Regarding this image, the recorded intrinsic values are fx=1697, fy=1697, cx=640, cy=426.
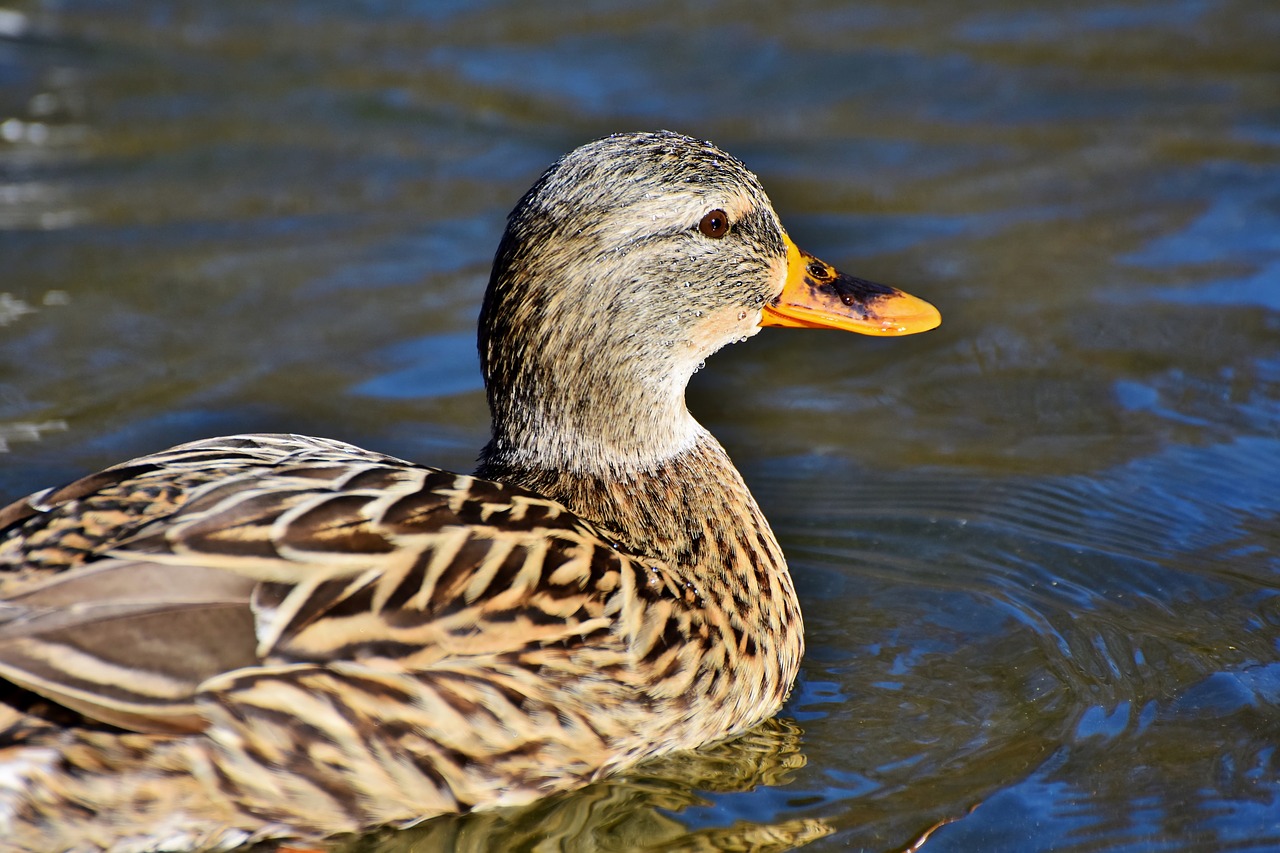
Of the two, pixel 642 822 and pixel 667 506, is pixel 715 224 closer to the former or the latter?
pixel 667 506

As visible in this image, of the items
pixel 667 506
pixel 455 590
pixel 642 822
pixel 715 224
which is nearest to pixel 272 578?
pixel 455 590

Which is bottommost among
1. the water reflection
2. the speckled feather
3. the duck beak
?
the water reflection

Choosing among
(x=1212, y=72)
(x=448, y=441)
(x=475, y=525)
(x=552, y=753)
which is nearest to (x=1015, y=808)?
(x=552, y=753)

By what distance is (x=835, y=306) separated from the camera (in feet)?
18.5

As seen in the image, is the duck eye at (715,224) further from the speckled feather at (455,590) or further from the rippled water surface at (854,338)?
the rippled water surface at (854,338)

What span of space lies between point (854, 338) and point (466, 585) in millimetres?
3673

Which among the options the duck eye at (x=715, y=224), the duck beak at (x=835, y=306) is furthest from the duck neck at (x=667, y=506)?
the duck eye at (x=715, y=224)

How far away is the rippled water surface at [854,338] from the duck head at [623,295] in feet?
3.29

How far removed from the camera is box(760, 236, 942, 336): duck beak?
18.5 feet

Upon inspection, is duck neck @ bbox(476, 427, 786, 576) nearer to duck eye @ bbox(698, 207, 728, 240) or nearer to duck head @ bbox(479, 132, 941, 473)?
duck head @ bbox(479, 132, 941, 473)

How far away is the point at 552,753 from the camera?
4641mm

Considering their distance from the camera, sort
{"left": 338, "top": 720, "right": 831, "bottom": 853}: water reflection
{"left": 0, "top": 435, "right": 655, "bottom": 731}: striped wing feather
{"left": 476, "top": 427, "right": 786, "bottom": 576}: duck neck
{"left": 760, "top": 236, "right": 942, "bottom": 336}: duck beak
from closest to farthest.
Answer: {"left": 0, "top": 435, "right": 655, "bottom": 731}: striped wing feather → {"left": 338, "top": 720, "right": 831, "bottom": 853}: water reflection → {"left": 476, "top": 427, "right": 786, "bottom": 576}: duck neck → {"left": 760, "top": 236, "right": 942, "bottom": 336}: duck beak

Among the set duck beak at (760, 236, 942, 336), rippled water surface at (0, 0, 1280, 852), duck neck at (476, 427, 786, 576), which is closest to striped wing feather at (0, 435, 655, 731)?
duck neck at (476, 427, 786, 576)

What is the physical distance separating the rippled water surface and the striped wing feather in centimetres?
62
